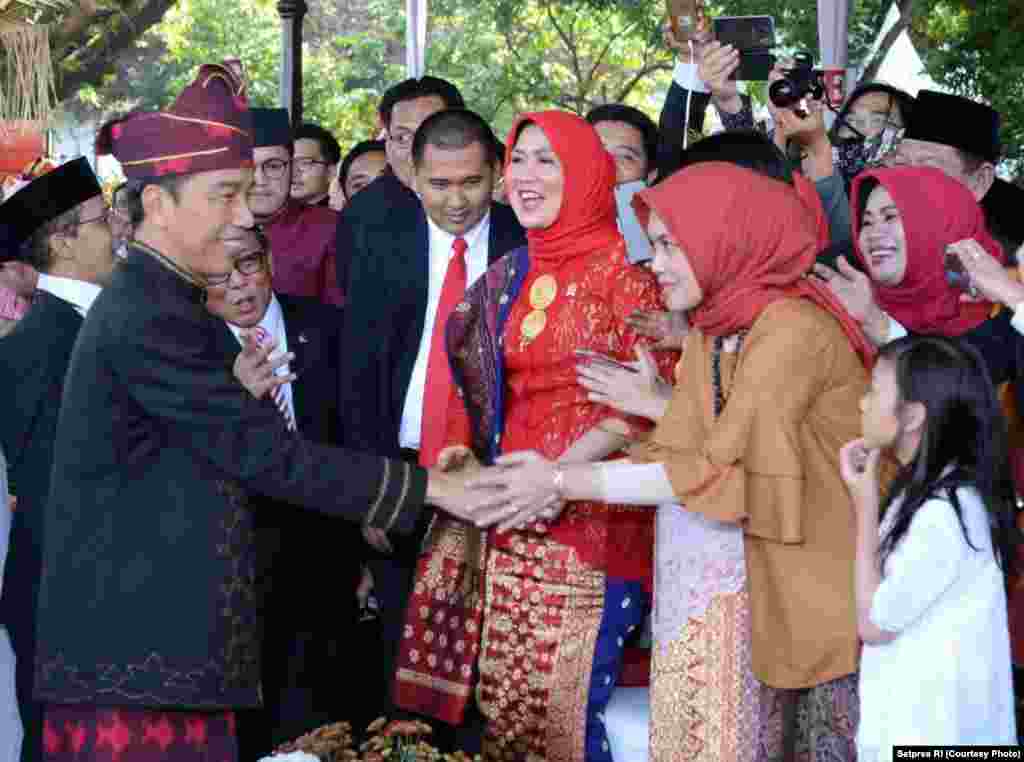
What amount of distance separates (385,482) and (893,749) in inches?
47.5

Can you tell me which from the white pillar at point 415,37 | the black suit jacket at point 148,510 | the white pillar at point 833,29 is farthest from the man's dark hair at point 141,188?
the white pillar at point 833,29

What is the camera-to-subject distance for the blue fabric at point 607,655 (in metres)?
3.97

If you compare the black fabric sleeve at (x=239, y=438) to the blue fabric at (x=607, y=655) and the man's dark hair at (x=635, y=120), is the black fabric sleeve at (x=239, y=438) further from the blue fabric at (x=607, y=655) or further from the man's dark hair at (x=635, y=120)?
the man's dark hair at (x=635, y=120)

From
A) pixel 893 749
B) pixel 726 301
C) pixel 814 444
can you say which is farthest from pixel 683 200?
pixel 893 749

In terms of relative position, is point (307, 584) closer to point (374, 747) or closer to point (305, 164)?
point (374, 747)

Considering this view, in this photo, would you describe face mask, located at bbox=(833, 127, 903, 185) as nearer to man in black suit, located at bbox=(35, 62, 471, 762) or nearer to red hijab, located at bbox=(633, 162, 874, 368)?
red hijab, located at bbox=(633, 162, 874, 368)

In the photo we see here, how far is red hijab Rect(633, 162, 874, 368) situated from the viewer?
3.34 meters

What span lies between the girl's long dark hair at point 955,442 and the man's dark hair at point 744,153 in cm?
126

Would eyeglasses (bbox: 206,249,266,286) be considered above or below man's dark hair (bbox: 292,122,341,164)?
below

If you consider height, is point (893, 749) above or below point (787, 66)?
below

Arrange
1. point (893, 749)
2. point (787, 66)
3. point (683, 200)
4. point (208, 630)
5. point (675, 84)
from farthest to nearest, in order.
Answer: point (675, 84), point (787, 66), point (683, 200), point (208, 630), point (893, 749)

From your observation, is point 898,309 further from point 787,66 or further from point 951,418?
point 787,66

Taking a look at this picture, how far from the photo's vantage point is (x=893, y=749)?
2.97 m

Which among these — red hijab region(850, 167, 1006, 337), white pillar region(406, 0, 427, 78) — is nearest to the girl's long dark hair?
red hijab region(850, 167, 1006, 337)
